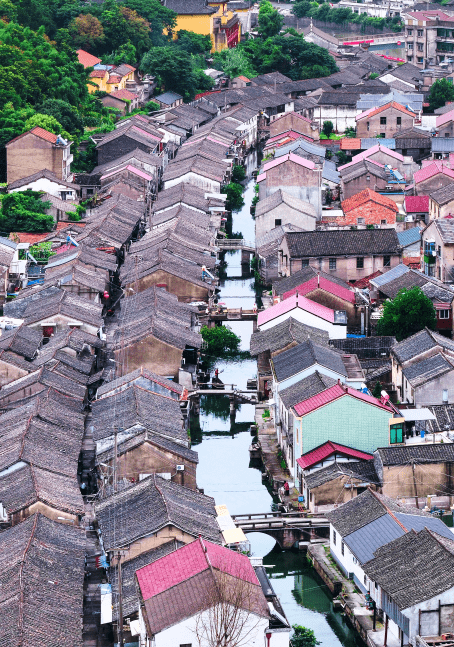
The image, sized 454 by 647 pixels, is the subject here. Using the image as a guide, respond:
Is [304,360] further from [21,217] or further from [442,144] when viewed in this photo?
[442,144]

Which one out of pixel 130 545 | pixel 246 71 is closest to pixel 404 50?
pixel 246 71

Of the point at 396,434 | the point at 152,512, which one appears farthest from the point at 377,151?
the point at 152,512

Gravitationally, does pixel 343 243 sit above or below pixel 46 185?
above

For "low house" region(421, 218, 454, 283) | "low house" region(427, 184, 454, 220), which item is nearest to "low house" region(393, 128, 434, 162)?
"low house" region(427, 184, 454, 220)

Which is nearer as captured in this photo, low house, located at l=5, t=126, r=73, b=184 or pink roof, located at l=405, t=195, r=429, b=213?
pink roof, located at l=405, t=195, r=429, b=213

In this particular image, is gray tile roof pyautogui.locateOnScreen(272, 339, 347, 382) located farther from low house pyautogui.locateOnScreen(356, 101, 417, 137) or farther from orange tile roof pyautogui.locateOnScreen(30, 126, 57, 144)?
low house pyautogui.locateOnScreen(356, 101, 417, 137)

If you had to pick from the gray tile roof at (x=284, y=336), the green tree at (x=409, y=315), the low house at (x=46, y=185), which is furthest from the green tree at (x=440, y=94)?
the gray tile roof at (x=284, y=336)
